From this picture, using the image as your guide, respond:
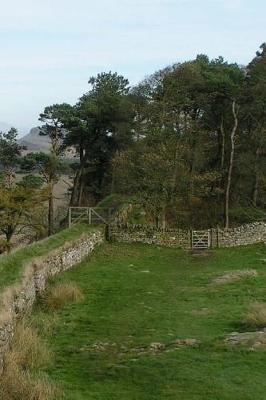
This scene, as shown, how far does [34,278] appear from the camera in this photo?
20406mm

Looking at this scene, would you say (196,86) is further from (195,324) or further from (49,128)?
(195,324)

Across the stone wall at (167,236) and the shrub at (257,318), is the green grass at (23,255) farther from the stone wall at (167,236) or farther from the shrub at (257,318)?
the shrub at (257,318)

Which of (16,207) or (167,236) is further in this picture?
(16,207)

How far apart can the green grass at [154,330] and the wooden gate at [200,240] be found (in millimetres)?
4494

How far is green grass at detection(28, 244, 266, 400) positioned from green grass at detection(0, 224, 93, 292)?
1378 millimetres

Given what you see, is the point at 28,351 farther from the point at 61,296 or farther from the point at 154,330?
the point at 61,296

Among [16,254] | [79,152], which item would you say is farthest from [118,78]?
[16,254]

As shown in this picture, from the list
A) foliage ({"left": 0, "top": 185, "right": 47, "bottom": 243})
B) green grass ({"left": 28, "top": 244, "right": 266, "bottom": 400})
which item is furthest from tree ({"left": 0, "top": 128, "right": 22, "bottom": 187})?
green grass ({"left": 28, "top": 244, "right": 266, "bottom": 400})

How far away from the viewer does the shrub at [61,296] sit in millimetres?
19656

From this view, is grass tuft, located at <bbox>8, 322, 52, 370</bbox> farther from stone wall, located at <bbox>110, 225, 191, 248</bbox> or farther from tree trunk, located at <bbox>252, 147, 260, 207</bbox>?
tree trunk, located at <bbox>252, 147, 260, 207</bbox>

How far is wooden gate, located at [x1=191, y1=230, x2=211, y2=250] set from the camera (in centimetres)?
3322

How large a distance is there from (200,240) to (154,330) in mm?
17187

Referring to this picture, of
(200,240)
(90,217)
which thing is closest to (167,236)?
(200,240)

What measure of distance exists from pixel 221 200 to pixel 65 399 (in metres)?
34.0
